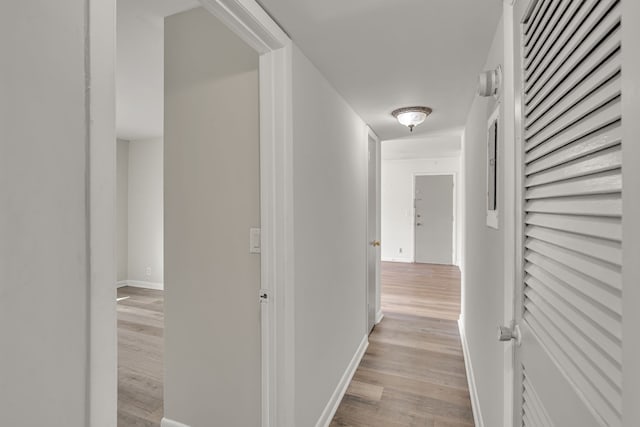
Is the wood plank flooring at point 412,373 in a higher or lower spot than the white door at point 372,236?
lower

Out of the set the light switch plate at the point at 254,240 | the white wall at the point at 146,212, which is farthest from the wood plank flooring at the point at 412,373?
the white wall at the point at 146,212

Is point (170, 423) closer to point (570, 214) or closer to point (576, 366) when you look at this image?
point (576, 366)

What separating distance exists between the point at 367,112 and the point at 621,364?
2492 millimetres

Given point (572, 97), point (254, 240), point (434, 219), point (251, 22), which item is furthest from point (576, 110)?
point (434, 219)

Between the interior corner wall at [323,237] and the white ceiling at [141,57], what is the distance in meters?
0.84

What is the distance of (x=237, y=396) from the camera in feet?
5.27

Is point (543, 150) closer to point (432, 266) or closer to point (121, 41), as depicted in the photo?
point (121, 41)

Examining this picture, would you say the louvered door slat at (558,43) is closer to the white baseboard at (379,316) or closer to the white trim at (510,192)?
the white trim at (510,192)

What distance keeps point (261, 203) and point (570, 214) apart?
1.13 meters

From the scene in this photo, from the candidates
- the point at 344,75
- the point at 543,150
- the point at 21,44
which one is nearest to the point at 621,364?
the point at 543,150

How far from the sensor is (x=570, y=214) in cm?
64

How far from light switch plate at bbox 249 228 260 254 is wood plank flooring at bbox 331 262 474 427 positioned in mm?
1277

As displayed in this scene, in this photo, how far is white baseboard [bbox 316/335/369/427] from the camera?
6.35ft

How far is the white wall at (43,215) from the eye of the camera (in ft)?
1.67
